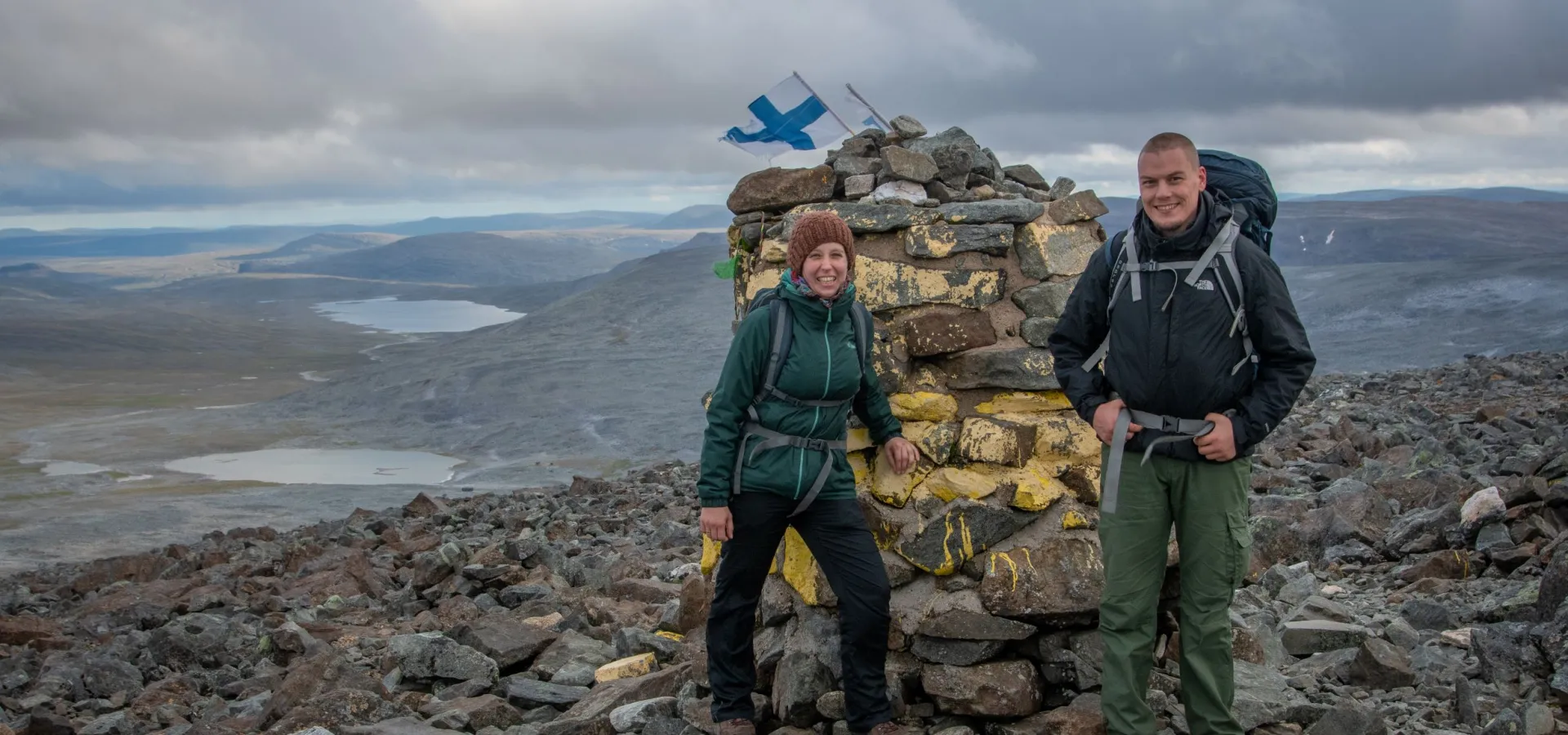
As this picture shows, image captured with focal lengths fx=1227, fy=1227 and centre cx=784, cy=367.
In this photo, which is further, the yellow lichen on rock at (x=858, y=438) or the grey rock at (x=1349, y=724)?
the yellow lichen on rock at (x=858, y=438)

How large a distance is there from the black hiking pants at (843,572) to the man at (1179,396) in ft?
3.51

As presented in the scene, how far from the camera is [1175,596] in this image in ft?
20.1

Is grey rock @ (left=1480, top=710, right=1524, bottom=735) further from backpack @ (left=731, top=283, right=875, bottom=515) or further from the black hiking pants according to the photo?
backpack @ (left=731, top=283, right=875, bottom=515)

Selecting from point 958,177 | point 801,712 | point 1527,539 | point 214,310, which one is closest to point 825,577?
point 801,712

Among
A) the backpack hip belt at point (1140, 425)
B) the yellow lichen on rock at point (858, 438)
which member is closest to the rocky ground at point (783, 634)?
the yellow lichen on rock at point (858, 438)

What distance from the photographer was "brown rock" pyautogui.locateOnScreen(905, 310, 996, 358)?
650 centimetres

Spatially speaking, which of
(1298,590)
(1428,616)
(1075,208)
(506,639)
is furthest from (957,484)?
(506,639)

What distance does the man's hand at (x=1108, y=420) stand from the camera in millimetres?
4906

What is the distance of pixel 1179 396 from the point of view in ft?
15.7

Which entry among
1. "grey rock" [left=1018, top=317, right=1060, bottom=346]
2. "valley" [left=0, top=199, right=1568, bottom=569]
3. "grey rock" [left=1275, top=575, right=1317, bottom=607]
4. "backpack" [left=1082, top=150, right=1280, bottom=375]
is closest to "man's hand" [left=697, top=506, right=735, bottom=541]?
"backpack" [left=1082, top=150, right=1280, bottom=375]

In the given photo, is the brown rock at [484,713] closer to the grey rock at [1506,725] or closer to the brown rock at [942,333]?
the brown rock at [942,333]

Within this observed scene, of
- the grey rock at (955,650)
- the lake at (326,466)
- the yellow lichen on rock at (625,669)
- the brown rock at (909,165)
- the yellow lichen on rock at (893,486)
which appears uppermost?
the brown rock at (909,165)

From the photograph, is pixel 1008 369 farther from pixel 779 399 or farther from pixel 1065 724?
pixel 1065 724

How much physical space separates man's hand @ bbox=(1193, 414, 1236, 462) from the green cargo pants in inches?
4.3
